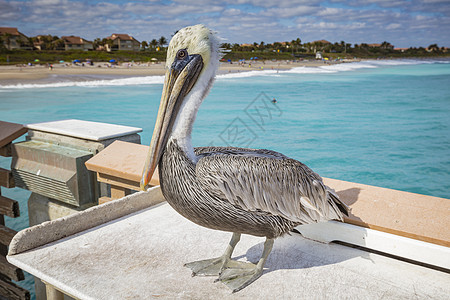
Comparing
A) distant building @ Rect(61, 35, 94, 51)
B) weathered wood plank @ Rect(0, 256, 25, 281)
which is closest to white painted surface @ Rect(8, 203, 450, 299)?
weathered wood plank @ Rect(0, 256, 25, 281)

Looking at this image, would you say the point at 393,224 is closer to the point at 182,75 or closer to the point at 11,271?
the point at 182,75

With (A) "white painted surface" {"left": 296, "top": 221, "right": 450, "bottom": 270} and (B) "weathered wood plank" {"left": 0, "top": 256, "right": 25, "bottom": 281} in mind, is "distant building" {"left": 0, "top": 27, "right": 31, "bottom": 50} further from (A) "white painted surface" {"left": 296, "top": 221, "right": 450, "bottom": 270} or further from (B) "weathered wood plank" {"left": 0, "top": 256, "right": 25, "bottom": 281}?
(A) "white painted surface" {"left": 296, "top": 221, "right": 450, "bottom": 270}

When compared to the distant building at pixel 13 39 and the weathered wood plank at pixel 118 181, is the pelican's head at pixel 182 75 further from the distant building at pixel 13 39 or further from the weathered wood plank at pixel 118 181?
the distant building at pixel 13 39

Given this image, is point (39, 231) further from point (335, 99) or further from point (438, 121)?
point (335, 99)

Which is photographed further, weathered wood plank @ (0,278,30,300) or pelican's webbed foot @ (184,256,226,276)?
weathered wood plank @ (0,278,30,300)

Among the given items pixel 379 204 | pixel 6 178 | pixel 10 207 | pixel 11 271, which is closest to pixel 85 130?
pixel 6 178

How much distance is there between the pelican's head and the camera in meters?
1.59

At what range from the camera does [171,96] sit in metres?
1.64

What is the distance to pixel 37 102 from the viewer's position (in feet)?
58.1

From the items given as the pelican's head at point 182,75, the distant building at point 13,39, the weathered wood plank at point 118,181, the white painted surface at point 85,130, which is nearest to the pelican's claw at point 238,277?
the pelican's head at point 182,75

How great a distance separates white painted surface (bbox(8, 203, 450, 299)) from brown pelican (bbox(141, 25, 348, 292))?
0.14m

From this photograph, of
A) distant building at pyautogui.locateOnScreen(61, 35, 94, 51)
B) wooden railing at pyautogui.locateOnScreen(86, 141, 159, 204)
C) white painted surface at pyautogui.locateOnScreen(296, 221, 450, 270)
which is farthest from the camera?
distant building at pyautogui.locateOnScreen(61, 35, 94, 51)

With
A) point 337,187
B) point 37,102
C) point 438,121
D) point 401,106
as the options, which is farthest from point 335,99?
point 337,187

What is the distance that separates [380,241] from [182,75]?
1229mm
